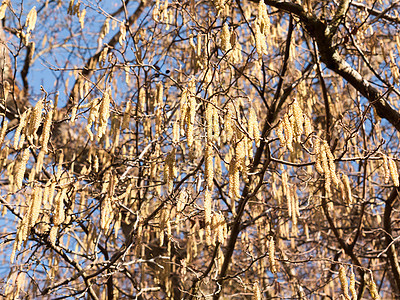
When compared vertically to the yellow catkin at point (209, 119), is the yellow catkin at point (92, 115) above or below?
above

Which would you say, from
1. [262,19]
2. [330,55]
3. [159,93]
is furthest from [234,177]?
[330,55]

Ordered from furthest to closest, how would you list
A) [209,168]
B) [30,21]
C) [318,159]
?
[30,21], [318,159], [209,168]

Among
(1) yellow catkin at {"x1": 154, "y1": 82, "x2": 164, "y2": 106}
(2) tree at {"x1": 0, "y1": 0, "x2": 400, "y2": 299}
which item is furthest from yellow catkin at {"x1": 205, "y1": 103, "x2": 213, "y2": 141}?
(1) yellow catkin at {"x1": 154, "y1": 82, "x2": 164, "y2": 106}

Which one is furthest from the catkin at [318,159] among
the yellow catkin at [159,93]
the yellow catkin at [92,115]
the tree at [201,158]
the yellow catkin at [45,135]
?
the yellow catkin at [159,93]

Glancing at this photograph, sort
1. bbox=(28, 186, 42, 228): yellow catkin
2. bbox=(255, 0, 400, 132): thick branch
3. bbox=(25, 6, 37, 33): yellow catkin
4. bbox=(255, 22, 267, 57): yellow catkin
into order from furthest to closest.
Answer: bbox=(255, 0, 400, 132): thick branch, bbox=(25, 6, 37, 33): yellow catkin, bbox=(28, 186, 42, 228): yellow catkin, bbox=(255, 22, 267, 57): yellow catkin

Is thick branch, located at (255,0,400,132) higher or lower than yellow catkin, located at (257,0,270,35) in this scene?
higher

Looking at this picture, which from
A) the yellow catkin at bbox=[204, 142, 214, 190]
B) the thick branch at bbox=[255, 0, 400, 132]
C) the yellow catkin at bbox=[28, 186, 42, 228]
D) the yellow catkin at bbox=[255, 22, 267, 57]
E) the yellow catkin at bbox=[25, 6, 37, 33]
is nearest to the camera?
the yellow catkin at bbox=[204, 142, 214, 190]

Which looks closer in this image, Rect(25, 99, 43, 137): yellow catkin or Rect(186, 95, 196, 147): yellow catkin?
Rect(186, 95, 196, 147): yellow catkin

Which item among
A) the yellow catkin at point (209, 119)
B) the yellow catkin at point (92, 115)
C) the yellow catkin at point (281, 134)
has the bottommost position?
the yellow catkin at point (281, 134)

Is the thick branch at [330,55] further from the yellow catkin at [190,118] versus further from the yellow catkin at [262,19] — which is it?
the yellow catkin at [190,118]

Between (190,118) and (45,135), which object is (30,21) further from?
(190,118)

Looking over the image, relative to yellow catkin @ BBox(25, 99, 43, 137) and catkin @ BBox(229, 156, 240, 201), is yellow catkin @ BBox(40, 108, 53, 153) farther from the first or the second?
catkin @ BBox(229, 156, 240, 201)

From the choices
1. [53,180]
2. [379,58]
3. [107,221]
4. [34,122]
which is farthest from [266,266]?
[379,58]

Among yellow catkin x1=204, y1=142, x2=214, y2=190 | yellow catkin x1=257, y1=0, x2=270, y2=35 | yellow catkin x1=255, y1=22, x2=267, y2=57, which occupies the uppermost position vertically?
yellow catkin x1=257, y1=0, x2=270, y2=35
